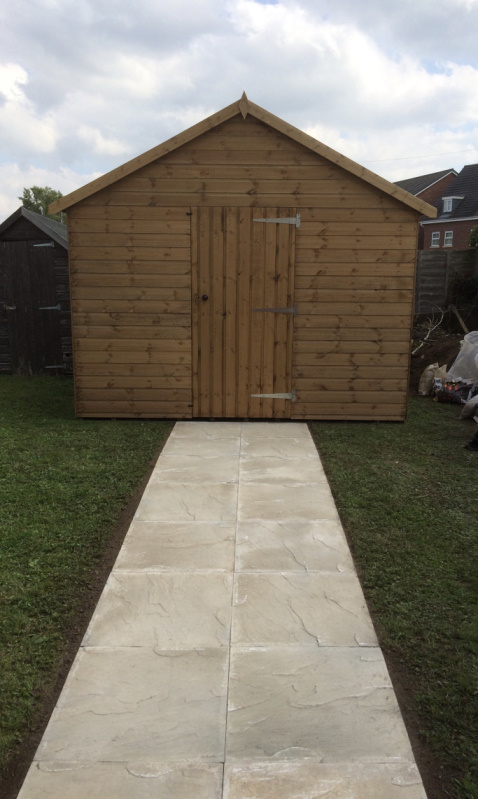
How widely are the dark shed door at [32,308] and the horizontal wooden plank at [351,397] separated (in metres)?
5.51

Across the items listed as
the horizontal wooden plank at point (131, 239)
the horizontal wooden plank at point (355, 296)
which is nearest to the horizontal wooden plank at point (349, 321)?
the horizontal wooden plank at point (355, 296)

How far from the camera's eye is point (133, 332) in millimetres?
6980

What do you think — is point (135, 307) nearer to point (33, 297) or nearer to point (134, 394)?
point (134, 394)

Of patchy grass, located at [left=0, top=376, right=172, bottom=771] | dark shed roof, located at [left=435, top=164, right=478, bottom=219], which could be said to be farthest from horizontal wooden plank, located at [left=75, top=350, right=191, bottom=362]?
dark shed roof, located at [left=435, top=164, right=478, bottom=219]

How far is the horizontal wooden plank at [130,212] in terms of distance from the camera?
6.69m

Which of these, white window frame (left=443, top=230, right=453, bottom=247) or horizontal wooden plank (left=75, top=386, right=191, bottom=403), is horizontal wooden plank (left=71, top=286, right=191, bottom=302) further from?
white window frame (left=443, top=230, right=453, bottom=247)

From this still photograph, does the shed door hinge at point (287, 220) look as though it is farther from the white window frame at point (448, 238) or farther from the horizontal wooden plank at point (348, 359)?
the white window frame at point (448, 238)

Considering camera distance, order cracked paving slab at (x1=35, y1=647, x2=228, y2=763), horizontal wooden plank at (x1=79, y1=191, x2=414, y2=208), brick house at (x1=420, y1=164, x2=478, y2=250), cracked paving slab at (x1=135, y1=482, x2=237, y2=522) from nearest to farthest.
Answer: cracked paving slab at (x1=35, y1=647, x2=228, y2=763) → cracked paving slab at (x1=135, y1=482, x2=237, y2=522) → horizontal wooden plank at (x1=79, y1=191, x2=414, y2=208) → brick house at (x1=420, y1=164, x2=478, y2=250)

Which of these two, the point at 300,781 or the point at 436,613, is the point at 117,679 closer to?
the point at 300,781

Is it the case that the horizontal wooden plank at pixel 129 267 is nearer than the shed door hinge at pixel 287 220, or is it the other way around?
the shed door hinge at pixel 287 220

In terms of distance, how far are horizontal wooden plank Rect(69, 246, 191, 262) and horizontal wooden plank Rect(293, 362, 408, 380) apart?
1897 millimetres

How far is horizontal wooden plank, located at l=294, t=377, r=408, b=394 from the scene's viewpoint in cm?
704

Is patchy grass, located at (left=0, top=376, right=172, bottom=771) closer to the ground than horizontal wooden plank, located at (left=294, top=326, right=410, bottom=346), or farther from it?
closer to the ground

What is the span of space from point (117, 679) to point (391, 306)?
5389 millimetres
